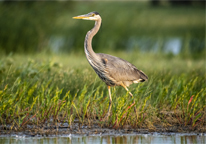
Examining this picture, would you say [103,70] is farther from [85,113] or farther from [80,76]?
[80,76]

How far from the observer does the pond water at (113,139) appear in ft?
18.5

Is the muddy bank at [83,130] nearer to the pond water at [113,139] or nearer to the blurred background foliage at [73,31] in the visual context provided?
the pond water at [113,139]

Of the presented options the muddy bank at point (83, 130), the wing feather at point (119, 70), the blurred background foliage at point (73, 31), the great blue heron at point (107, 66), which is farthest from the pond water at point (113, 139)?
the blurred background foliage at point (73, 31)

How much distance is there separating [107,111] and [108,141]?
1473 mm

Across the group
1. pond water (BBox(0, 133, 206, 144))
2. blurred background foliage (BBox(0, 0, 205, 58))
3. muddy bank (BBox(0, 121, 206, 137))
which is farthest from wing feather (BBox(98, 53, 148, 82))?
blurred background foliage (BBox(0, 0, 205, 58))

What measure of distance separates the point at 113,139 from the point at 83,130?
0.60 m

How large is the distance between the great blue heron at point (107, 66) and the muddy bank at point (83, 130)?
49cm

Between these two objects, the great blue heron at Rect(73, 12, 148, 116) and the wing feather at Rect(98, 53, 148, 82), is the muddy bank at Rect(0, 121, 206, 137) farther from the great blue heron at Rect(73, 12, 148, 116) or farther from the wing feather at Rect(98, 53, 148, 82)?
the wing feather at Rect(98, 53, 148, 82)


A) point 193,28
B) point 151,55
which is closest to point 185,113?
point 151,55

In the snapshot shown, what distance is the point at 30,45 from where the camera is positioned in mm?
13680

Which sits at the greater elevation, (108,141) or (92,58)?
(92,58)

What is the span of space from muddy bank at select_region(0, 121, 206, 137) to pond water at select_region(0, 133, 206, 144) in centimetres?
13

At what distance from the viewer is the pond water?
18.5 ft

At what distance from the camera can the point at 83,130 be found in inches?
246
